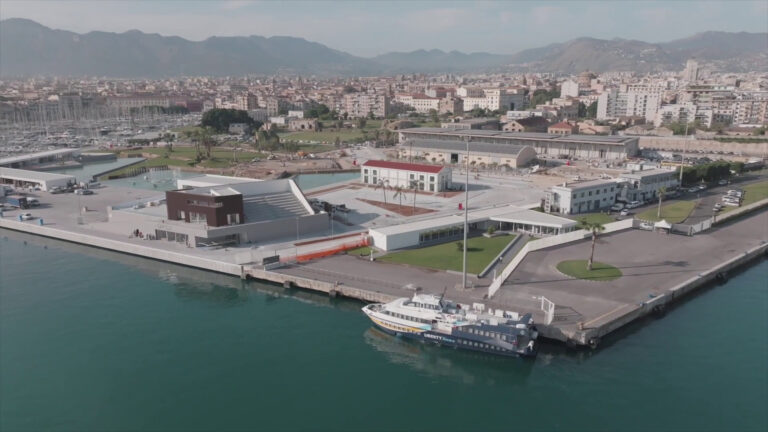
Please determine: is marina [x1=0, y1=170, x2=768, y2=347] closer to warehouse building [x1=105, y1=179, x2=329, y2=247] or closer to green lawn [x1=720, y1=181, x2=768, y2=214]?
warehouse building [x1=105, y1=179, x2=329, y2=247]

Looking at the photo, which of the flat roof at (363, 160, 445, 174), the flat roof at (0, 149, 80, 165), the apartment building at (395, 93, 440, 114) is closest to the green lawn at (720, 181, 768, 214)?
the flat roof at (363, 160, 445, 174)

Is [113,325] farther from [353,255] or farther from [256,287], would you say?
[353,255]

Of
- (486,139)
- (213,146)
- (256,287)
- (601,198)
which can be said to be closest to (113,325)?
(256,287)

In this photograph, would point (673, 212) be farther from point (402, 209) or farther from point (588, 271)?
point (402, 209)

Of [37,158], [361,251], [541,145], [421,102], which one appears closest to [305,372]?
[361,251]

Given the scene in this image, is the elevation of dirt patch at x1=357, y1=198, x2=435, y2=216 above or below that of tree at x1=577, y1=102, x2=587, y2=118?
below

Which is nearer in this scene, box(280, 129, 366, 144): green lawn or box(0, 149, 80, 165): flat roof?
box(0, 149, 80, 165): flat roof

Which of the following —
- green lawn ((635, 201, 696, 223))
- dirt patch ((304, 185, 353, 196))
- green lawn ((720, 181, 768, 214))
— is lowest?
dirt patch ((304, 185, 353, 196))

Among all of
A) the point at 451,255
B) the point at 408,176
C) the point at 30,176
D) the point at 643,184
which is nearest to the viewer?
the point at 451,255
